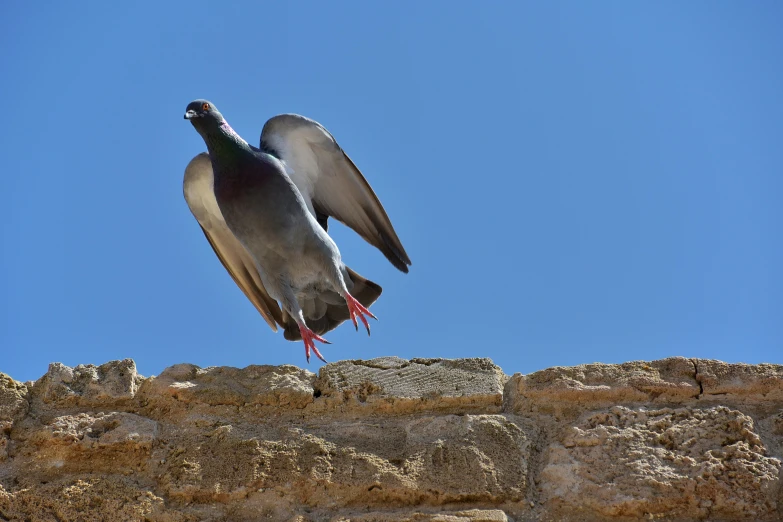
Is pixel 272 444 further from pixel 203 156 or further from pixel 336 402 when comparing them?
pixel 203 156

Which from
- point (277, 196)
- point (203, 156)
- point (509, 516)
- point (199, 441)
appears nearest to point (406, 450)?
point (509, 516)

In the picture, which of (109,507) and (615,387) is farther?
(615,387)

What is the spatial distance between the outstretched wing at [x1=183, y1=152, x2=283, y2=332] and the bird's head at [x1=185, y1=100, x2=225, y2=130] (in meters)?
0.27

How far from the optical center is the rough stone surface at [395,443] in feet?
8.14

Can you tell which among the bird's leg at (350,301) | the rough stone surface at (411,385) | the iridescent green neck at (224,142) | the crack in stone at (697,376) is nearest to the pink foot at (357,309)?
the bird's leg at (350,301)

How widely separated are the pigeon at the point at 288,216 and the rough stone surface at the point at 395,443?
1709mm

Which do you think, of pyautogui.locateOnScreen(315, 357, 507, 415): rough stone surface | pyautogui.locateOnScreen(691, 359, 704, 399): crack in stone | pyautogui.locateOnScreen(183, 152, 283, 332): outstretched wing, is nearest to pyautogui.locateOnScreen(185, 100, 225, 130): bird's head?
pyautogui.locateOnScreen(183, 152, 283, 332): outstretched wing

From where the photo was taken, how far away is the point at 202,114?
521 centimetres

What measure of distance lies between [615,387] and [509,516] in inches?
25.0

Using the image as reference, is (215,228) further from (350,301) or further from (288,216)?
(350,301)

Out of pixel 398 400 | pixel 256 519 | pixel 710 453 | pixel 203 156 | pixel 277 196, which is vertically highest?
pixel 203 156

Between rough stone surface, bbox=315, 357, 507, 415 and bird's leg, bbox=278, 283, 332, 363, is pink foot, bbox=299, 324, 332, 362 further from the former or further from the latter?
rough stone surface, bbox=315, 357, 507, 415

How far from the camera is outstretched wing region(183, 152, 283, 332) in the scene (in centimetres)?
533

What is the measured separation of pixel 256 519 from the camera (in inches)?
99.6
